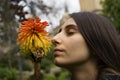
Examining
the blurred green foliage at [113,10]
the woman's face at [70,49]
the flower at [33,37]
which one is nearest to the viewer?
the flower at [33,37]

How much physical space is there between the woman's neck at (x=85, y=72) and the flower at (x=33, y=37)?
0.25m

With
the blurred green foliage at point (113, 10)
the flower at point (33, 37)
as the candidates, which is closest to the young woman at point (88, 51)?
the flower at point (33, 37)

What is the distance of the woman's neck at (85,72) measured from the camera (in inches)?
79.3

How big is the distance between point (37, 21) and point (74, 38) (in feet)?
0.76

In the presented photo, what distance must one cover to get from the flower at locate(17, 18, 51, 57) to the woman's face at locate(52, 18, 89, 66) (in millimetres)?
159

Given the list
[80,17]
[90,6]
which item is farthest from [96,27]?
[90,6]

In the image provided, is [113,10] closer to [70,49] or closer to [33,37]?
[70,49]

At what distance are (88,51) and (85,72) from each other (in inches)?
3.8

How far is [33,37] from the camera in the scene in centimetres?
180

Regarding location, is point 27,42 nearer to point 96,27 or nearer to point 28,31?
point 28,31

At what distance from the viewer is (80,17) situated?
82.9 inches

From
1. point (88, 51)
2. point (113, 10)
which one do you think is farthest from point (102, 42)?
point (113, 10)

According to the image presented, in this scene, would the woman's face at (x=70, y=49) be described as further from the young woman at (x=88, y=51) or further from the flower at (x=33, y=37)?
the flower at (x=33, y=37)

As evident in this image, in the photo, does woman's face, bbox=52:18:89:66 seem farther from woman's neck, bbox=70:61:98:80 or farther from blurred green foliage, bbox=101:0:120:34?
blurred green foliage, bbox=101:0:120:34
